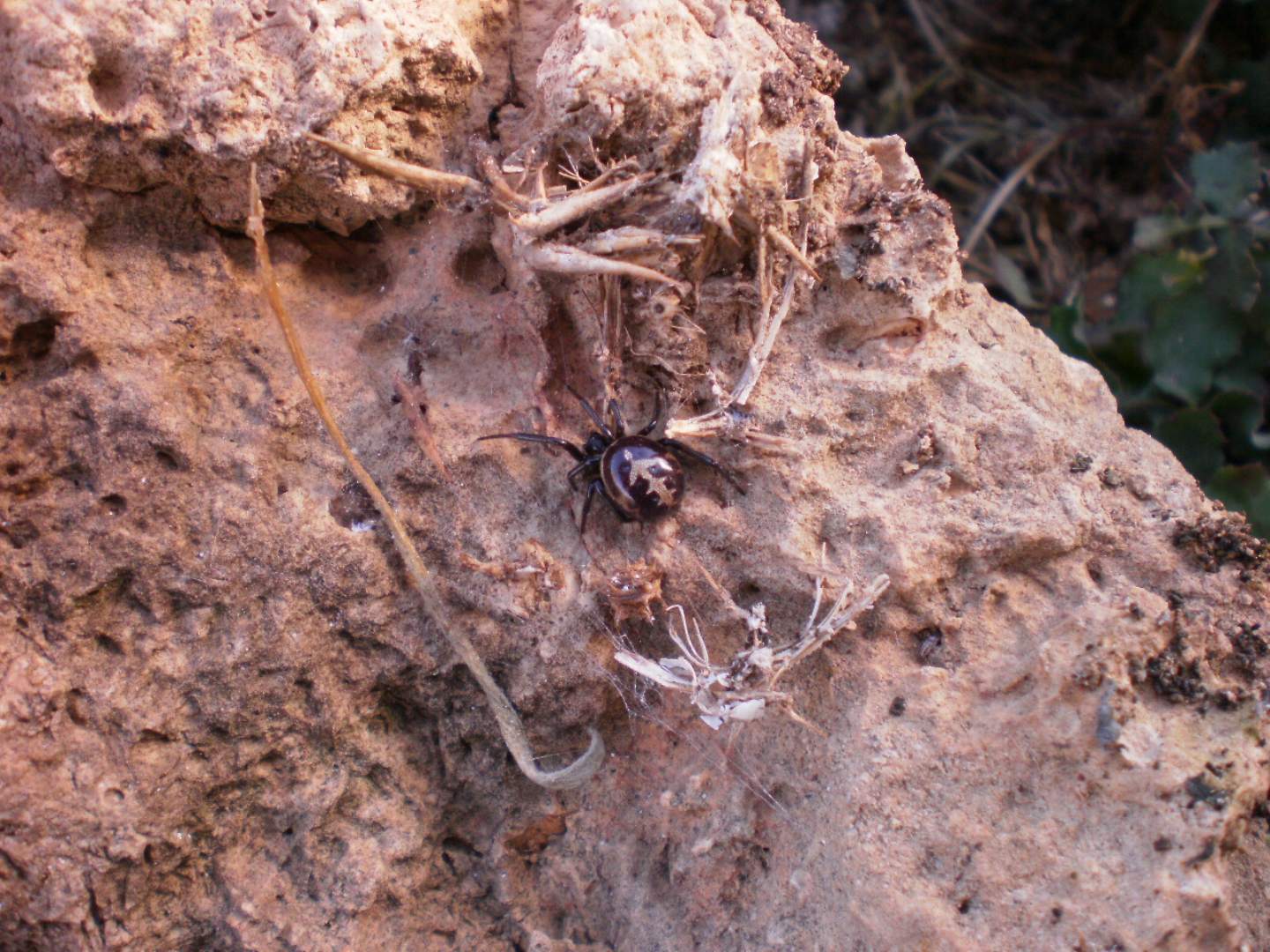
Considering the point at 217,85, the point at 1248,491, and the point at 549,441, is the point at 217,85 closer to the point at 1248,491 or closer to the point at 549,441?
the point at 549,441

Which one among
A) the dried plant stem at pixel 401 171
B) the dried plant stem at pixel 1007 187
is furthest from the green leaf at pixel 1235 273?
the dried plant stem at pixel 401 171

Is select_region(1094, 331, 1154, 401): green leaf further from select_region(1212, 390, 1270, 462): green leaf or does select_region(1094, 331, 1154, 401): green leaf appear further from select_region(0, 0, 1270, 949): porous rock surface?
select_region(0, 0, 1270, 949): porous rock surface

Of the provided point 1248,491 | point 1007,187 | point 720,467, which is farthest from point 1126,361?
point 720,467

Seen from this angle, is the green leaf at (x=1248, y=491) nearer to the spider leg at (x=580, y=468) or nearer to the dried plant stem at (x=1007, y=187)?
the dried plant stem at (x=1007, y=187)

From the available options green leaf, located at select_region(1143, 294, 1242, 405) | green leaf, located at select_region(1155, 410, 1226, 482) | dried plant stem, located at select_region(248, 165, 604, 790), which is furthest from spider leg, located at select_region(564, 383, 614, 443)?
green leaf, located at select_region(1143, 294, 1242, 405)

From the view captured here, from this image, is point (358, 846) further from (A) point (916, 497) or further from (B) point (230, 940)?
(A) point (916, 497)

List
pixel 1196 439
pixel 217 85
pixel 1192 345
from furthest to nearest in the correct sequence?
1. pixel 1192 345
2. pixel 1196 439
3. pixel 217 85
